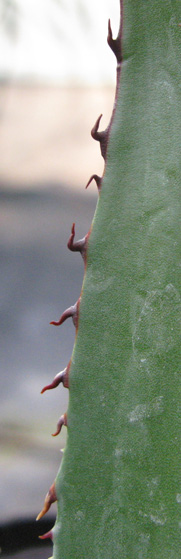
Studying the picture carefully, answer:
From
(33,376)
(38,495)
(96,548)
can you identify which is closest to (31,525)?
(38,495)

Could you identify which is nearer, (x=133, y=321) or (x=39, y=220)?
(x=133, y=321)

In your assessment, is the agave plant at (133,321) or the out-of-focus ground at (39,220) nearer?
the agave plant at (133,321)

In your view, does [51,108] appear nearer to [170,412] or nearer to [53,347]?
[53,347]

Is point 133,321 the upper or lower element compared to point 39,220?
upper

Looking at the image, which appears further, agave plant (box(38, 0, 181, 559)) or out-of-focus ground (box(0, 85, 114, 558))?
out-of-focus ground (box(0, 85, 114, 558))
